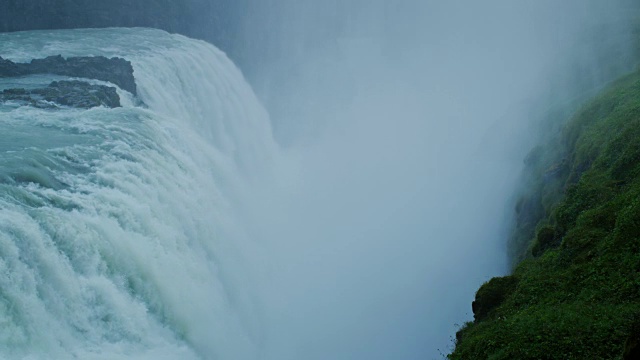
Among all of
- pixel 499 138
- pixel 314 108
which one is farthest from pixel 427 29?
pixel 499 138

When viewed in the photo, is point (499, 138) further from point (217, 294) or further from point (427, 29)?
point (427, 29)

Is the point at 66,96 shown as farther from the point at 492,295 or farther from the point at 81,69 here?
the point at 492,295

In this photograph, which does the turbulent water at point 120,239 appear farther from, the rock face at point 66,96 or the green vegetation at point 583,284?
the green vegetation at point 583,284

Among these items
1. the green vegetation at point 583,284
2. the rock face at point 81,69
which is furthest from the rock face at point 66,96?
the green vegetation at point 583,284

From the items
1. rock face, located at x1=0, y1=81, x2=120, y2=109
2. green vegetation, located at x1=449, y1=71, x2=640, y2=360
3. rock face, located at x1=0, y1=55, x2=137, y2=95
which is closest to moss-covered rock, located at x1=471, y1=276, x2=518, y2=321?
green vegetation, located at x1=449, y1=71, x2=640, y2=360

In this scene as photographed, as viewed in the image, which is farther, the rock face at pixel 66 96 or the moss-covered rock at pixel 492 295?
the rock face at pixel 66 96

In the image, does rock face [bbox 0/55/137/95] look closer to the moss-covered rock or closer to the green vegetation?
the moss-covered rock
